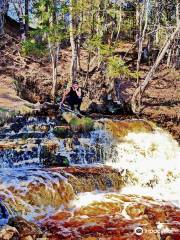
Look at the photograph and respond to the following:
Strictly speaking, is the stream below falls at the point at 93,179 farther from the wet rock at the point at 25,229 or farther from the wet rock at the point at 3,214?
the wet rock at the point at 25,229

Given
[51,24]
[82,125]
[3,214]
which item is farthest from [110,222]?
[51,24]

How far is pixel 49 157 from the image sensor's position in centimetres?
1146

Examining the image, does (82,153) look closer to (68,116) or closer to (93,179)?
(93,179)

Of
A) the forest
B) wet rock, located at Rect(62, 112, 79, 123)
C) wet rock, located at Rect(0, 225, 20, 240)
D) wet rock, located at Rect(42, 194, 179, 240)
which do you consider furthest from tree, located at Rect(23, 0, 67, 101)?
wet rock, located at Rect(0, 225, 20, 240)

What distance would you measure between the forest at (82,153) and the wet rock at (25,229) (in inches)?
0.7

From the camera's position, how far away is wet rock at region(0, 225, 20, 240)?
6.65 metres

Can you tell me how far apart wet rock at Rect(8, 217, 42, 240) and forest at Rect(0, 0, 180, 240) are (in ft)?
0.06

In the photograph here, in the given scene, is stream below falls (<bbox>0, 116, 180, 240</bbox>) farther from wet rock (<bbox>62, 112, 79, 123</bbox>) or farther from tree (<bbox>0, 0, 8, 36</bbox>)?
tree (<bbox>0, 0, 8, 36</bbox>)

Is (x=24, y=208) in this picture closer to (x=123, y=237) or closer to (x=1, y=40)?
(x=123, y=237)

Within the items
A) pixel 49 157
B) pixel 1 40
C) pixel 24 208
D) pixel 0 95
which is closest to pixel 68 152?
pixel 49 157

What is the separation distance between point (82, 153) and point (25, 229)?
4.97m

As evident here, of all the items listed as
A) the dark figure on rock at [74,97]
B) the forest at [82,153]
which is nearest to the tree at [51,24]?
the forest at [82,153]

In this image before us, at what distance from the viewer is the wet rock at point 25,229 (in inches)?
275

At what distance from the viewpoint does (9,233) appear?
22.1 ft
